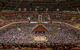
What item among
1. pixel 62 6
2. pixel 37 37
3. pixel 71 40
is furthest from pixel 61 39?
pixel 62 6

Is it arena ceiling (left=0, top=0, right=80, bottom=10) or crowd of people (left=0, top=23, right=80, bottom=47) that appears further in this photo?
arena ceiling (left=0, top=0, right=80, bottom=10)

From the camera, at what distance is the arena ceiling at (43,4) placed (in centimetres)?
639

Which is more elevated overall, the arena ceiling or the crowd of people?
the crowd of people

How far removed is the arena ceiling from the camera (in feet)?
21.0

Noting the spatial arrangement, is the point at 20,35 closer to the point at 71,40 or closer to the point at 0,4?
the point at 71,40

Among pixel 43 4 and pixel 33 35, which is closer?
pixel 33 35

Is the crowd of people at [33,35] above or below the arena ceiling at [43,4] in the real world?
above

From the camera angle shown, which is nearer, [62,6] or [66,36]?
[66,36]

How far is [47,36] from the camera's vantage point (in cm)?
249

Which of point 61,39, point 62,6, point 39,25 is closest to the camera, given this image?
point 61,39

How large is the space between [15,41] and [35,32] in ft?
1.77

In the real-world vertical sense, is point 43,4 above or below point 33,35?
below

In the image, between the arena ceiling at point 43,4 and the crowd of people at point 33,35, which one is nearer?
the crowd of people at point 33,35

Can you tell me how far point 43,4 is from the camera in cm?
654
